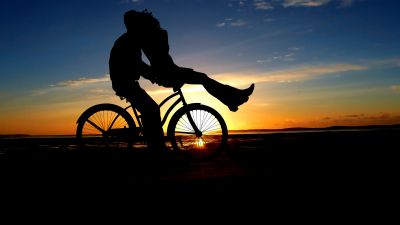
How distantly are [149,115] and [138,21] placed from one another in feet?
5.83

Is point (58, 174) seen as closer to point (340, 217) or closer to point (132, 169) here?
point (132, 169)

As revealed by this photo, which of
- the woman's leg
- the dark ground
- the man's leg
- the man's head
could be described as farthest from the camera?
the woman's leg

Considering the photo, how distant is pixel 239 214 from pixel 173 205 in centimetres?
73

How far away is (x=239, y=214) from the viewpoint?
3.30m

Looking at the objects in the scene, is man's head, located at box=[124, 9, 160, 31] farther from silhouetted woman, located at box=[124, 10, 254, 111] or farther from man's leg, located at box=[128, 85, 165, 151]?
man's leg, located at box=[128, 85, 165, 151]

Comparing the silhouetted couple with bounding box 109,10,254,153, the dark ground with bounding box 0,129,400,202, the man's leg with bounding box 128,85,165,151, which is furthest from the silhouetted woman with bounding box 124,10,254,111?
the dark ground with bounding box 0,129,400,202

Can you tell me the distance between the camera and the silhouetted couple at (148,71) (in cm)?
730

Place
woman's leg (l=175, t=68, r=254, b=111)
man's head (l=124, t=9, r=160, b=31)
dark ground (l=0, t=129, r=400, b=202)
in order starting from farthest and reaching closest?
1. woman's leg (l=175, t=68, r=254, b=111)
2. man's head (l=124, t=9, r=160, b=31)
3. dark ground (l=0, t=129, r=400, b=202)

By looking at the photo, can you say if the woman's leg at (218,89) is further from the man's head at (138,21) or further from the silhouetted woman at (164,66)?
the man's head at (138,21)

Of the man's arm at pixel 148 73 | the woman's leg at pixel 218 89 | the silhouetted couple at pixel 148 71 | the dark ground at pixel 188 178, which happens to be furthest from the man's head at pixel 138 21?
the dark ground at pixel 188 178

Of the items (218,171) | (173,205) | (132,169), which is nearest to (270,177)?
(218,171)

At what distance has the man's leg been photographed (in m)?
7.52

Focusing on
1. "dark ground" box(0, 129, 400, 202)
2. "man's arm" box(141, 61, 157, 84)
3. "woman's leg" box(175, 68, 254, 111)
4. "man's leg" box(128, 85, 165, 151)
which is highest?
"man's arm" box(141, 61, 157, 84)

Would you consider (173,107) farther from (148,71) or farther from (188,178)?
(188,178)
